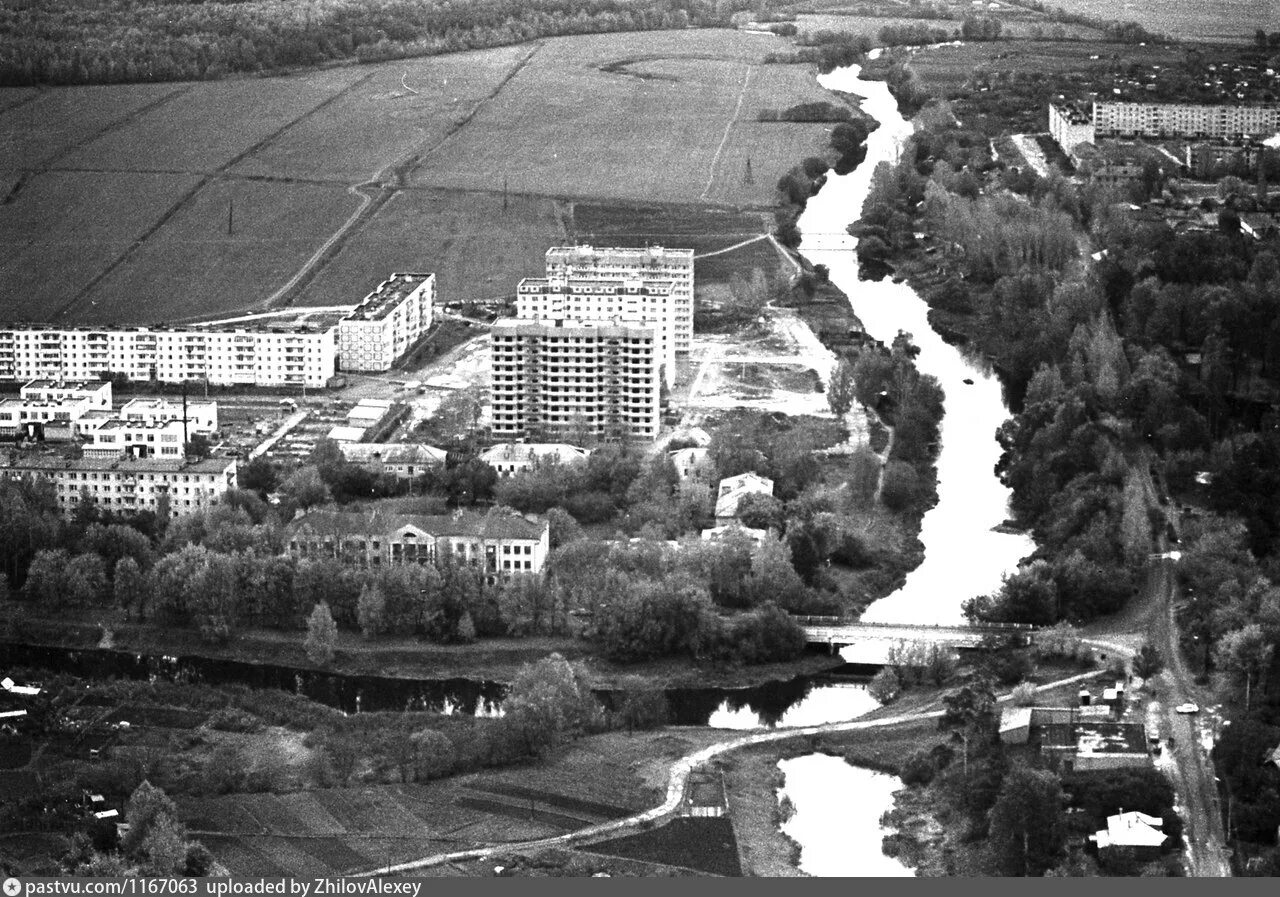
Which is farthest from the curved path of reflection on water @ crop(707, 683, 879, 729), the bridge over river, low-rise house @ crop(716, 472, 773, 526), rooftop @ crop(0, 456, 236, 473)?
→ rooftop @ crop(0, 456, 236, 473)

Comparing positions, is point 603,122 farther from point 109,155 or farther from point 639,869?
point 639,869

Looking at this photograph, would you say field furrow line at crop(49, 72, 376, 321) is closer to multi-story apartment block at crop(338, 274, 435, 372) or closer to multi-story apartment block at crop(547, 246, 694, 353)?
multi-story apartment block at crop(338, 274, 435, 372)

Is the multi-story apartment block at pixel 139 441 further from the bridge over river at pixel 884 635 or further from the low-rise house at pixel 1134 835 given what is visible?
the low-rise house at pixel 1134 835

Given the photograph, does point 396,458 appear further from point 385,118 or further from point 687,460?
point 385,118

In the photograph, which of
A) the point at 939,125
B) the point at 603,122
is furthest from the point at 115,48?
the point at 939,125

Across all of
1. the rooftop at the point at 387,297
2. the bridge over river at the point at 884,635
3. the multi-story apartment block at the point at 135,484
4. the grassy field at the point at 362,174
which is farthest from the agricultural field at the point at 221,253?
the bridge over river at the point at 884,635

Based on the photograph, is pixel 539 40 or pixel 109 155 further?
pixel 539 40
